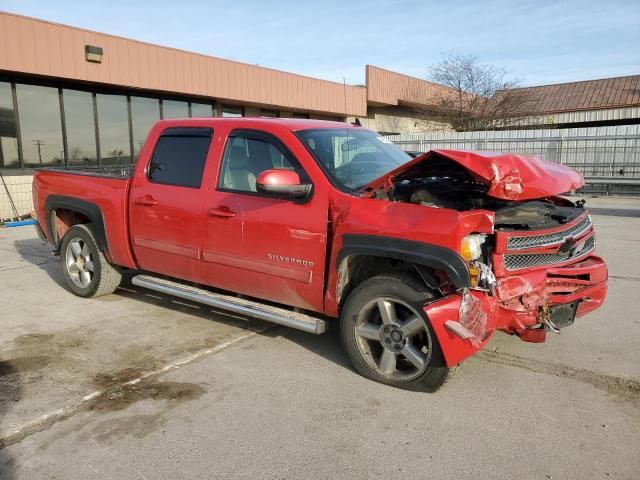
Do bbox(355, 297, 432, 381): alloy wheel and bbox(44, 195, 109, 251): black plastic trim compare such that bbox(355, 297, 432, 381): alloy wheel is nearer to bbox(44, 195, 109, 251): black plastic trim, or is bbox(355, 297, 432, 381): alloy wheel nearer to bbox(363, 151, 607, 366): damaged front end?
bbox(363, 151, 607, 366): damaged front end

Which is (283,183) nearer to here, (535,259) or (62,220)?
(535,259)

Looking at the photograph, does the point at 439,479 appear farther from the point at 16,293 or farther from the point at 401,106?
the point at 401,106

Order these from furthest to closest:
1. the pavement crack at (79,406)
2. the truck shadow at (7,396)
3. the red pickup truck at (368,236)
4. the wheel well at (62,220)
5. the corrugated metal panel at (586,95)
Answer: the corrugated metal panel at (586,95) → the wheel well at (62,220) → the red pickup truck at (368,236) → the pavement crack at (79,406) → the truck shadow at (7,396)

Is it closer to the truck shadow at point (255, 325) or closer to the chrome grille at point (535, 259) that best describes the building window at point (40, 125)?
the truck shadow at point (255, 325)

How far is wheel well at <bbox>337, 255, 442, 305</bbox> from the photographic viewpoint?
373cm

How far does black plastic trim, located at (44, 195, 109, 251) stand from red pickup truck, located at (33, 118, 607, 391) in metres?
0.37

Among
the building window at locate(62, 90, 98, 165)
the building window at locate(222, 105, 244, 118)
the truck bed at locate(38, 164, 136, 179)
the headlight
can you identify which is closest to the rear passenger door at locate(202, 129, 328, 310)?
the headlight

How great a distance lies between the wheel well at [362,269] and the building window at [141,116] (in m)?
12.1

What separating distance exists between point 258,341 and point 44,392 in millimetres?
1671

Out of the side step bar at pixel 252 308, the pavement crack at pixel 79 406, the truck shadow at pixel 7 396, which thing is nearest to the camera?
the truck shadow at pixel 7 396

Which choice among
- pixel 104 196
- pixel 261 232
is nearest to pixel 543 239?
pixel 261 232

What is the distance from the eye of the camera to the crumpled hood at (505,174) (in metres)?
3.32

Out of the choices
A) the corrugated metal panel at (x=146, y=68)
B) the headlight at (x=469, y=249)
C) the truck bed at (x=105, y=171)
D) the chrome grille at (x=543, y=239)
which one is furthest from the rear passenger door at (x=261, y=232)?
→ the corrugated metal panel at (x=146, y=68)

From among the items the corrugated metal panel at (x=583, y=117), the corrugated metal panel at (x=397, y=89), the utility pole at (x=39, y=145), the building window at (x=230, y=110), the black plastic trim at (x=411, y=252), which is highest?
the corrugated metal panel at (x=397, y=89)
